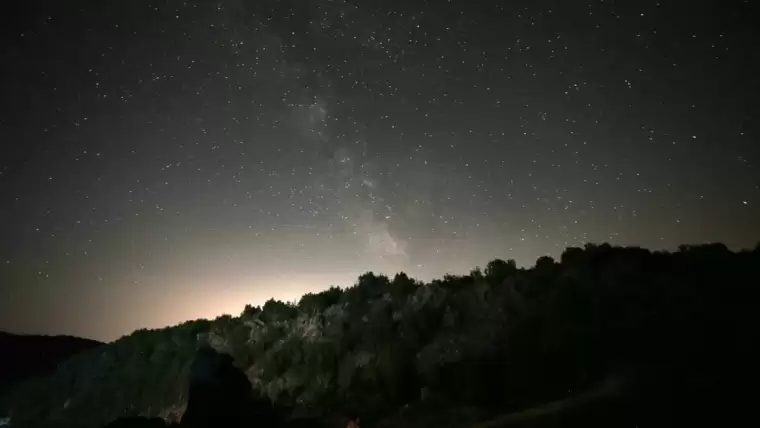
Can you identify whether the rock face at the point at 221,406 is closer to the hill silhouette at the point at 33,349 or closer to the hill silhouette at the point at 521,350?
the hill silhouette at the point at 521,350

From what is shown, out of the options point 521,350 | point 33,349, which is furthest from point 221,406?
point 33,349

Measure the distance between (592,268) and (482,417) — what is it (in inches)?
223

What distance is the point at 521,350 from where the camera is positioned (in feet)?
31.6

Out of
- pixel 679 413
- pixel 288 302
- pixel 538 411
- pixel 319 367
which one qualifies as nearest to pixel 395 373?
pixel 319 367

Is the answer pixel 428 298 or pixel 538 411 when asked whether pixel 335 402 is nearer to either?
pixel 428 298

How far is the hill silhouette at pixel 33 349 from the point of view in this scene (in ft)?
130

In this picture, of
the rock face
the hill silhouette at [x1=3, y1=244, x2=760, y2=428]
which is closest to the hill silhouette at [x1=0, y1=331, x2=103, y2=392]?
the hill silhouette at [x1=3, y1=244, x2=760, y2=428]

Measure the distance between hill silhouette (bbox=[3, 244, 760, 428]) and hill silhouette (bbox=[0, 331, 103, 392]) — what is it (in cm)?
2829

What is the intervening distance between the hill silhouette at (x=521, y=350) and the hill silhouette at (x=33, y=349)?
28.3 m

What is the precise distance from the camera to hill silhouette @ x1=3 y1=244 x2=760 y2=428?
693cm

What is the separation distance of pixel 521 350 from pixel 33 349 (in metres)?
50.5

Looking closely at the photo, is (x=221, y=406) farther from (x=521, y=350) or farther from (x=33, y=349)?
(x=33, y=349)

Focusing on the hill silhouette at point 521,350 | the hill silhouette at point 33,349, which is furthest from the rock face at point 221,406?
the hill silhouette at point 33,349

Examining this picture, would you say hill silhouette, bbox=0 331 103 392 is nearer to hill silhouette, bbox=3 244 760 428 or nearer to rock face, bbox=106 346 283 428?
hill silhouette, bbox=3 244 760 428
